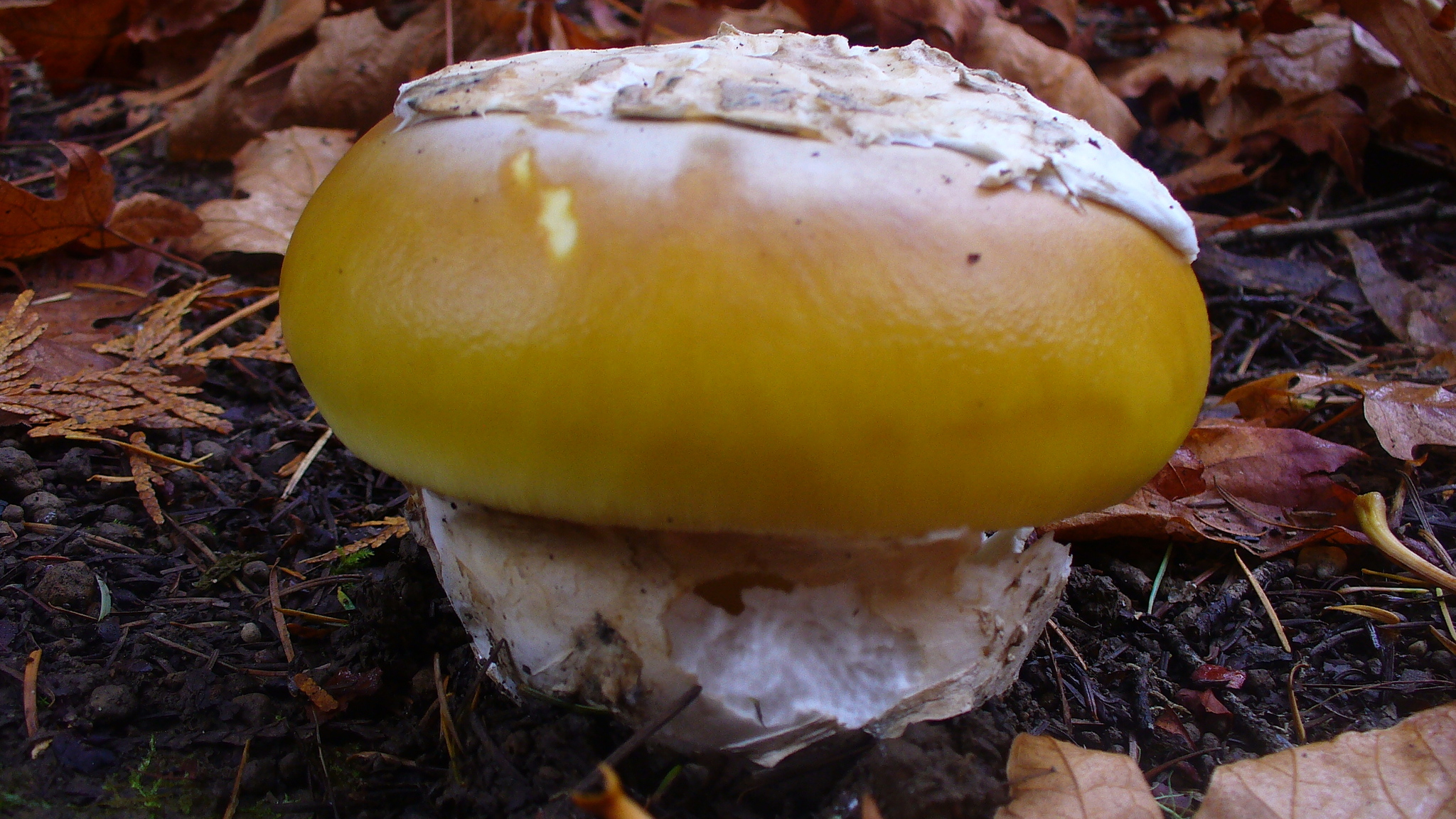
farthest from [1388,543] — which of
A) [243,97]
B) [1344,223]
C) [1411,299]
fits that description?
[243,97]

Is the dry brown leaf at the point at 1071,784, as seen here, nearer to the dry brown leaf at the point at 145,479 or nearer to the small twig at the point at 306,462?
the small twig at the point at 306,462

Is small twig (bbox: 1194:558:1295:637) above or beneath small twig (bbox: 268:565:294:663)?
above

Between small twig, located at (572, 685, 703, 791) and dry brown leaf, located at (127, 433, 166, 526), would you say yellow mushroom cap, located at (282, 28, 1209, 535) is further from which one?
dry brown leaf, located at (127, 433, 166, 526)

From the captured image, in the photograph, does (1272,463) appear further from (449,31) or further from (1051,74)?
(449,31)

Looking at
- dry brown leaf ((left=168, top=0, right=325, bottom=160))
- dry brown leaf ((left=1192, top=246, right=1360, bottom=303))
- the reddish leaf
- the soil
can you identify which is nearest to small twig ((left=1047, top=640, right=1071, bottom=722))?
the soil

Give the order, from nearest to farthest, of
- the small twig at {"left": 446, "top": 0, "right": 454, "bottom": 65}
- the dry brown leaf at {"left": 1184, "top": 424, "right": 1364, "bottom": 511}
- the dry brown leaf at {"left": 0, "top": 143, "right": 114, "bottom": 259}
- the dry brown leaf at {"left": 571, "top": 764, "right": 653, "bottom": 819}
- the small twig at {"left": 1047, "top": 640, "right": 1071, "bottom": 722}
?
1. the dry brown leaf at {"left": 571, "top": 764, "right": 653, "bottom": 819}
2. the small twig at {"left": 1047, "top": 640, "right": 1071, "bottom": 722}
3. the dry brown leaf at {"left": 1184, "top": 424, "right": 1364, "bottom": 511}
4. the dry brown leaf at {"left": 0, "top": 143, "right": 114, "bottom": 259}
5. the small twig at {"left": 446, "top": 0, "right": 454, "bottom": 65}

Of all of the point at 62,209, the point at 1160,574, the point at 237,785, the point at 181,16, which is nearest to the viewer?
the point at 237,785
